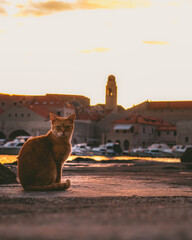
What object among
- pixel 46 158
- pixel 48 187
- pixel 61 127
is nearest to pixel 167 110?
pixel 61 127

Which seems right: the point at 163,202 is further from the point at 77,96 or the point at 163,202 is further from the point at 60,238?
the point at 77,96

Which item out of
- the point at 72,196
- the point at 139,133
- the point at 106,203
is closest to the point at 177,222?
the point at 106,203

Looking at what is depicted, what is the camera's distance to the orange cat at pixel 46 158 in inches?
279

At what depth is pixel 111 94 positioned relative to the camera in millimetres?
147375

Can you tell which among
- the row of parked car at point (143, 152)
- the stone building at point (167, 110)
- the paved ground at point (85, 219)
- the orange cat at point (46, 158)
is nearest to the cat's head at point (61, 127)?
the orange cat at point (46, 158)

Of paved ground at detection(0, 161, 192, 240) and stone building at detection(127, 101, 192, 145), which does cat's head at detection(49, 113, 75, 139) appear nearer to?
paved ground at detection(0, 161, 192, 240)

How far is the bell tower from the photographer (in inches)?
5782

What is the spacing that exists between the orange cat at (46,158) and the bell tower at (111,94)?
456 feet

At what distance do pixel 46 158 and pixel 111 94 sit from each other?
14062 centimetres

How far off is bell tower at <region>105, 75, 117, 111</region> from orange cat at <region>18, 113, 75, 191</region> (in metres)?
139

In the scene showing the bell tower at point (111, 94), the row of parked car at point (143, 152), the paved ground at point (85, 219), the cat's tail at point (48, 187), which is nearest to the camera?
the paved ground at point (85, 219)

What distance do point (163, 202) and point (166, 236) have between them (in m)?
3.25

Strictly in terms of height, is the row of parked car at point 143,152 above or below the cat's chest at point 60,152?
below

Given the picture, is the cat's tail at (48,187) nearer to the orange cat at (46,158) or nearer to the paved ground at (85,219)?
the orange cat at (46,158)
